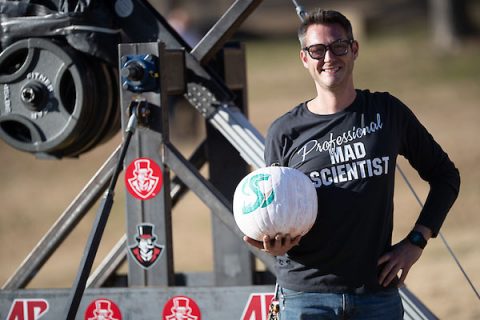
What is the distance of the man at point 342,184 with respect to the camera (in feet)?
13.3

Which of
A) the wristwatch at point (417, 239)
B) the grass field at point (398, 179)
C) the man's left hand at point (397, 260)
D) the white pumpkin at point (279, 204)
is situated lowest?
the man's left hand at point (397, 260)

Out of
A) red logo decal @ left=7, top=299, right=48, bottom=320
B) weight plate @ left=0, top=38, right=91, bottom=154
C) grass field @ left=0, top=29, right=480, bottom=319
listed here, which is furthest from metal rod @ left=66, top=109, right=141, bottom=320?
grass field @ left=0, top=29, right=480, bottom=319

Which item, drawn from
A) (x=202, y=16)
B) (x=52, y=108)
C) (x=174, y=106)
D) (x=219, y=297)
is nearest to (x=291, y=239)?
(x=219, y=297)

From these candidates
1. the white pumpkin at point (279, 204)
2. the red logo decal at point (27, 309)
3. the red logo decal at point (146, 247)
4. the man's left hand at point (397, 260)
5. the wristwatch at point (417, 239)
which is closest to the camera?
the white pumpkin at point (279, 204)

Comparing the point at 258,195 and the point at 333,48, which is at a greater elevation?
the point at 333,48

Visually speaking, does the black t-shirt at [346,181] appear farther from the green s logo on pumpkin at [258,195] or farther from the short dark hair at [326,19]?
the short dark hair at [326,19]

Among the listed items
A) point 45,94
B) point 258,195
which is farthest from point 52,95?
point 258,195

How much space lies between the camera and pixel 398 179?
13547 millimetres

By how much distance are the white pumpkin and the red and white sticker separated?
1.69 meters

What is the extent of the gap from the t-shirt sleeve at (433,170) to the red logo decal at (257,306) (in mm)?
1361

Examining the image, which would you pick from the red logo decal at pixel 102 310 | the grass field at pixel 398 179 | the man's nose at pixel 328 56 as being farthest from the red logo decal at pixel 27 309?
the grass field at pixel 398 179

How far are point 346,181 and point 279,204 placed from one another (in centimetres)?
31

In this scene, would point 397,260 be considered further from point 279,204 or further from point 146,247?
point 146,247

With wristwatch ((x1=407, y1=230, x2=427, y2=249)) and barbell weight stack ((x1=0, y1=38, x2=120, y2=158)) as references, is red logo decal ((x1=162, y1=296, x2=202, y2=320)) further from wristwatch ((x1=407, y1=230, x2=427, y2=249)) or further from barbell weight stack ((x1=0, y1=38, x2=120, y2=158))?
wristwatch ((x1=407, y1=230, x2=427, y2=249))
